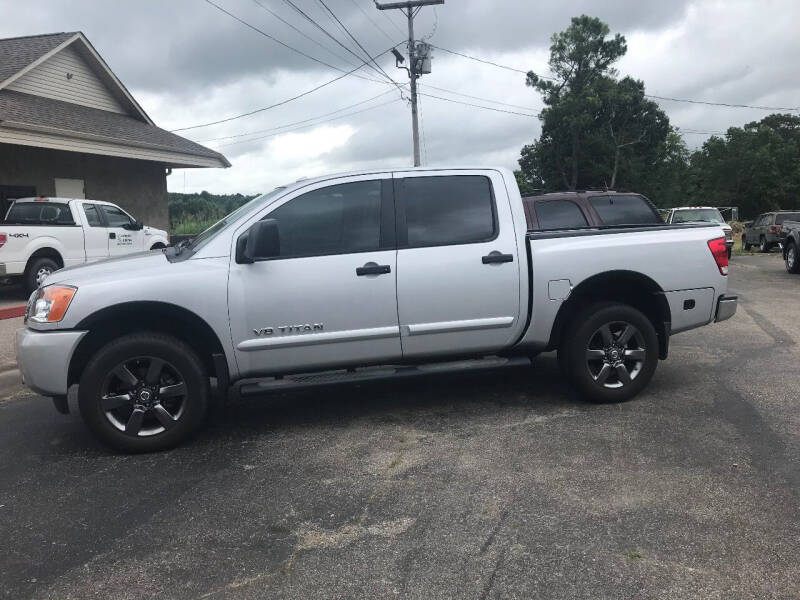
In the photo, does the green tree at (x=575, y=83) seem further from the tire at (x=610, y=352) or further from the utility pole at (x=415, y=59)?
the tire at (x=610, y=352)

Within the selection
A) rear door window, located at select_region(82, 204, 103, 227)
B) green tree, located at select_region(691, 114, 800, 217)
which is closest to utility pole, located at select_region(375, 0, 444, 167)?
rear door window, located at select_region(82, 204, 103, 227)

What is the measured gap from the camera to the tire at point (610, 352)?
17.0 ft

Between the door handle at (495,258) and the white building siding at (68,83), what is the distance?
50.8ft

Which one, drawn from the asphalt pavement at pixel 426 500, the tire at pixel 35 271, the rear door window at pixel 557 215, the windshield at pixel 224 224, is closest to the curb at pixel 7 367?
the asphalt pavement at pixel 426 500

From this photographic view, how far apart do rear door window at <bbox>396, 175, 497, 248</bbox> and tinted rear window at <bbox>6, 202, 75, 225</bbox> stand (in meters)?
9.78

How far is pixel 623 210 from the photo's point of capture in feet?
30.7

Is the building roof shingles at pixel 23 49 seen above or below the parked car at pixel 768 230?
above

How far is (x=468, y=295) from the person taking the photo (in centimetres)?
493

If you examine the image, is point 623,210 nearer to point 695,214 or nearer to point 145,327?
point 145,327

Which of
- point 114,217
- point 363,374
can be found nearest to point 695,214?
point 114,217

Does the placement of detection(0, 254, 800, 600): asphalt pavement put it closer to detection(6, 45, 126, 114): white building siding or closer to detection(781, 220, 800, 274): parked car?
detection(781, 220, 800, 274): parked car

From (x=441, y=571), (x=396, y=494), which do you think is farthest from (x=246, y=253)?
(x=441, y=571)

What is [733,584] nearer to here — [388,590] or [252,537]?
[388,590]

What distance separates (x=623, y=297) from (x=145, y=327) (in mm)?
3620
